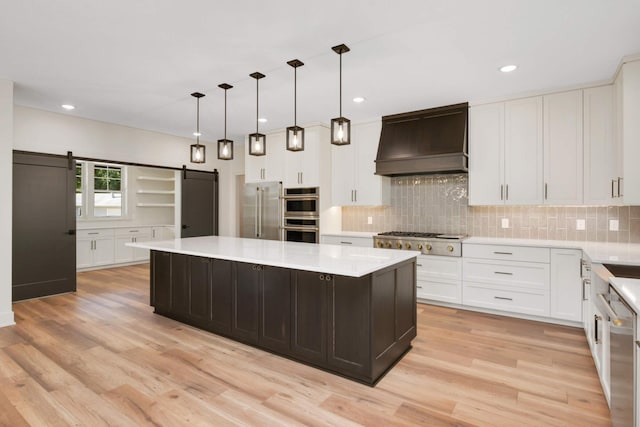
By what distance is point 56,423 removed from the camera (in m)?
2.03

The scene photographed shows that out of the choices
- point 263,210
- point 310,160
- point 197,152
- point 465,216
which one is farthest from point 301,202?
point 465,216

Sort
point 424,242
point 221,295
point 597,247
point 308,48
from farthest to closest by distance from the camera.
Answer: point 424,242 → point 597,247 → point 221,295 → point 308,48

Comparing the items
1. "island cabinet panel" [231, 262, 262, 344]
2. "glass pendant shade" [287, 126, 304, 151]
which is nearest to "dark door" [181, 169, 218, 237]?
"island cabinet panel" [231, 262, 262, 344]

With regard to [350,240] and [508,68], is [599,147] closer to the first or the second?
[508,68]

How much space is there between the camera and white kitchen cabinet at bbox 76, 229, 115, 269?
21.9 ft

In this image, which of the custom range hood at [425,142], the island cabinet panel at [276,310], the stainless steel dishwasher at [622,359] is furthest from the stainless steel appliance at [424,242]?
the stainless steel dishwasher at [622,359]

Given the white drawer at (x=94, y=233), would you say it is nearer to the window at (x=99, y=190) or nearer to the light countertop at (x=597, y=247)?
the window at (x=99, y=190)

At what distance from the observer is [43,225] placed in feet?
16.0

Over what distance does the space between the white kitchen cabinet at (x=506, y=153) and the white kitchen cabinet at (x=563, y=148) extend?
74 millimetres

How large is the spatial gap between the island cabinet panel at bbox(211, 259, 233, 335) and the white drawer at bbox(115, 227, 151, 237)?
5.01 meters

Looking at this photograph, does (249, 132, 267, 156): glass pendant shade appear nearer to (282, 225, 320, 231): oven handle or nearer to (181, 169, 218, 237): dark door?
(282, 225, 320, 231): oven handle

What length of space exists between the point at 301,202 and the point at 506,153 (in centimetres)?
298

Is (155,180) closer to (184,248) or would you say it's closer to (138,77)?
(138,77)

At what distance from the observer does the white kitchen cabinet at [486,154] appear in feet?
13.9
